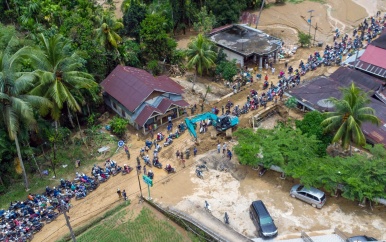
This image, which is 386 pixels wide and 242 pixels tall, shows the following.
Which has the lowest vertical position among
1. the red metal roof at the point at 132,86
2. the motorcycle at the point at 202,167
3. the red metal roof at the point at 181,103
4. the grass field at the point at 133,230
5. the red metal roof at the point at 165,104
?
the grass field at the point at 133,230

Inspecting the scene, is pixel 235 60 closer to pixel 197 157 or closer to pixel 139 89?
pixel 139 89

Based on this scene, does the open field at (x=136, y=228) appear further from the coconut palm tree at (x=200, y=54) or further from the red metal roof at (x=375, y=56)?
the red metal roof at (x=375, y=56)

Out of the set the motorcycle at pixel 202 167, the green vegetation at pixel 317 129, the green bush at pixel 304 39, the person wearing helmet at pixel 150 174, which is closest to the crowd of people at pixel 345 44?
the green bush at pixel 304 39

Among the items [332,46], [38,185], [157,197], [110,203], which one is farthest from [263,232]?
[332,46]

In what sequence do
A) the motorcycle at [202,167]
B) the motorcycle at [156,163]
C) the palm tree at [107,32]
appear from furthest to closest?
the palm tree at [107,32]
the motorcycle at [156,163]
the motorcycle at [202,167]

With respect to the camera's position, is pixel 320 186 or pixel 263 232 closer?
pixel 263 232

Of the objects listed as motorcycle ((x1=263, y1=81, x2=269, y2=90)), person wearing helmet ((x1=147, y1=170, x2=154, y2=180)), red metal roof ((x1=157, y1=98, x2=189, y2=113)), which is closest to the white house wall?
motorcycle ((x1=263, y1=81, x2=269, y2=90))
